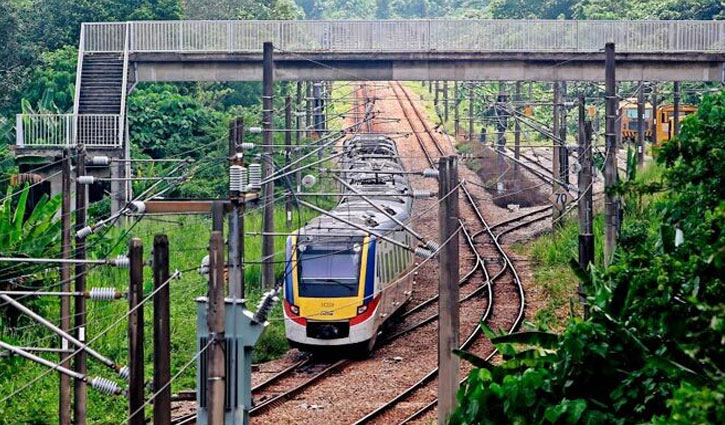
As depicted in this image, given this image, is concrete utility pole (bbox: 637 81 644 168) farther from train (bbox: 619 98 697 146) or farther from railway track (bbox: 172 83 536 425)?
railway track (bbox: 172 83 536 425)

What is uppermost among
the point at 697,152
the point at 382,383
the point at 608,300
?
the point at 697,152

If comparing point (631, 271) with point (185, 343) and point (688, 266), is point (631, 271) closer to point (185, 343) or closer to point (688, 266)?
point (688, 266)

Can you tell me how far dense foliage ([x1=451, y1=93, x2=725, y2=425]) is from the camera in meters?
10.2


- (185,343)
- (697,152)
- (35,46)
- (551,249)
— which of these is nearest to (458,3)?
(35,46)

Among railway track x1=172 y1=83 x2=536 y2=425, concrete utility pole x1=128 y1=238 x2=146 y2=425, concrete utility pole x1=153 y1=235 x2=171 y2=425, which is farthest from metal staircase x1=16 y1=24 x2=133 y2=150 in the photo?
concrete utility pole x1=153 y1=235 x2=171 y2=425

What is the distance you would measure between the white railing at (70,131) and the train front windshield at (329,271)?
10.4m

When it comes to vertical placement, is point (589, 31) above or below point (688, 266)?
above

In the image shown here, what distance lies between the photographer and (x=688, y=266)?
1053 centimetres

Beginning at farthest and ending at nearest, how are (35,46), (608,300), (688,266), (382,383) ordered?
(35,46)
(382,383)
(608,300)
(688,266)

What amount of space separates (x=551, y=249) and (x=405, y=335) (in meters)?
7.10

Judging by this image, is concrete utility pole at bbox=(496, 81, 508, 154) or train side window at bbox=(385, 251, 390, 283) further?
concrete utility pole at bbox=(496, 81, 508, 154)

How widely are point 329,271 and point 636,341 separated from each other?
453 inches

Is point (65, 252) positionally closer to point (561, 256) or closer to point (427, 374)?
point (427, 374)

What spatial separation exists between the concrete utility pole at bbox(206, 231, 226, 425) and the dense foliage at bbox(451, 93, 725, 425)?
280 centimetres
